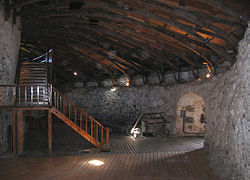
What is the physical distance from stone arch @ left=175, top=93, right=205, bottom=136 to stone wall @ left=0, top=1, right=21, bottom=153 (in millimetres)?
8275

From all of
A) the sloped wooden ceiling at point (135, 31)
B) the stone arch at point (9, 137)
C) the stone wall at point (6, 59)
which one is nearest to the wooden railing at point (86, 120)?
the stone wall at point (6, 59)

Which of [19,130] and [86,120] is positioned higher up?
[86,120]

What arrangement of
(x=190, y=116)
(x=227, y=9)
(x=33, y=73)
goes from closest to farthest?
(x=227, y=9), (x=33, y=73), (x=190, y=116)

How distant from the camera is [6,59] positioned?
23.5ft

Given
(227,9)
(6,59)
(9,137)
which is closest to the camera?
(227,9)

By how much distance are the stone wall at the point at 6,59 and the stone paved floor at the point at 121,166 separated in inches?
39.4

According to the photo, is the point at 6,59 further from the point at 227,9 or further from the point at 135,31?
the point at 227,9

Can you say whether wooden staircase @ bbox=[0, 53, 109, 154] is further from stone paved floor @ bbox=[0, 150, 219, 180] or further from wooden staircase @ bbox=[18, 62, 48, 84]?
stone paved floor @ bbox=[0, 150, 219, 180]

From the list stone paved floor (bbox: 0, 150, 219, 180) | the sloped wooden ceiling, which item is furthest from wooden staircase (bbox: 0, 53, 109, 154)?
the sloped wooden ceiling

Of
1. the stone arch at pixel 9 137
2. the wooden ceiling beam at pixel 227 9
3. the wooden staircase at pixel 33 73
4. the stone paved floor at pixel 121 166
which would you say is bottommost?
the stone paved floor at pixel 121 166

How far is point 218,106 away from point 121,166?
393 cm

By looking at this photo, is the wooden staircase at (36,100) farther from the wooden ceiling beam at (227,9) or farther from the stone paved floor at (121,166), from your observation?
the wooden ceiling beam at (227,9)

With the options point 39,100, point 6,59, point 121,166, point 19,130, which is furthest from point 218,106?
point 6,59

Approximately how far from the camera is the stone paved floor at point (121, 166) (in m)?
5.48
